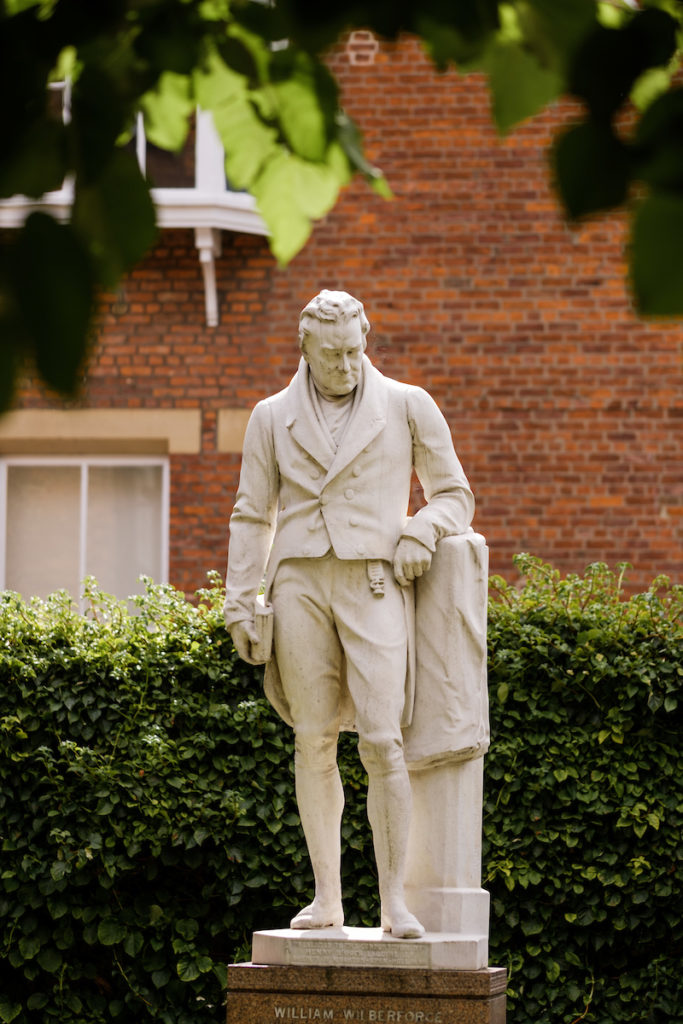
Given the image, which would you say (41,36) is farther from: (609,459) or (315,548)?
(609,459)

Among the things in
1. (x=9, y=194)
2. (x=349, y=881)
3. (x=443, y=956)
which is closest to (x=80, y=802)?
(x=349, y=881)

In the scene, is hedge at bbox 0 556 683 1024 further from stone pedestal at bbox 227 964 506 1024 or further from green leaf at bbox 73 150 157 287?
green leaf at bbox 73 150 157 287

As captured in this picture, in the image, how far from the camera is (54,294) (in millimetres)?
1518

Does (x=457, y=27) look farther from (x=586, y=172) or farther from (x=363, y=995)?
(x=363, y=995)

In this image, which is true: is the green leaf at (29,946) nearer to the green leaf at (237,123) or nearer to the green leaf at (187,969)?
the green leaf at (187,969)

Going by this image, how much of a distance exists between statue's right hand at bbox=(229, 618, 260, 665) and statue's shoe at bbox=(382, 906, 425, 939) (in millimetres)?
993

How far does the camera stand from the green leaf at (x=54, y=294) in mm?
1492

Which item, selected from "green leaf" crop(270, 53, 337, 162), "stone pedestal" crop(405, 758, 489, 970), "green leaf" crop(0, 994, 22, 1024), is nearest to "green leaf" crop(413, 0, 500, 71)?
"green leaf" crop(270, 53, 337, 162)

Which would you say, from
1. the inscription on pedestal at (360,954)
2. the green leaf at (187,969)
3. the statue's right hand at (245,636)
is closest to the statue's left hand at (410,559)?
the statue's right hand at (245,636)

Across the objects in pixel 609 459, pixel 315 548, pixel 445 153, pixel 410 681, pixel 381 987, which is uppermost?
pixel 445 153

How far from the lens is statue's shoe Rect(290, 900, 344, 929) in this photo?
580 centimetres

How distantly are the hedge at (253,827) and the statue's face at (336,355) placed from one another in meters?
2.24

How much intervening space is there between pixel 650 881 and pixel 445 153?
201 inches

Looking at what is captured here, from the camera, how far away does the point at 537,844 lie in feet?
24.8
